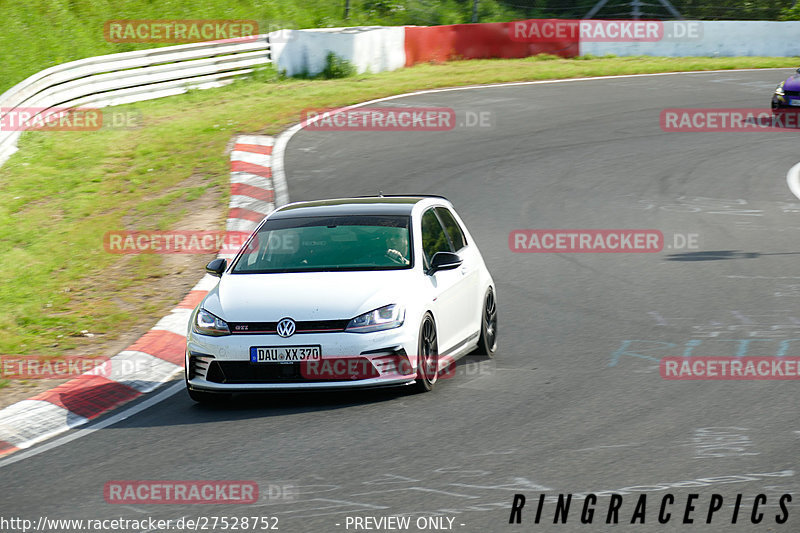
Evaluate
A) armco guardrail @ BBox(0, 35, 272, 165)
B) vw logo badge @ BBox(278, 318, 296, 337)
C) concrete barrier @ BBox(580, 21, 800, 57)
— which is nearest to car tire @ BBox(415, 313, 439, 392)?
vw logo badge @ BBox(278, 318, 296, 337)

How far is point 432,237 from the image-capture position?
31.5ft

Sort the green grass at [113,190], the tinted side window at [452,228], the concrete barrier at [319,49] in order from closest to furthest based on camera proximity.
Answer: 1. the tinted side window at [452,228]
2. the green grass at [113,190]
3. the concrete barrier at [319,49]

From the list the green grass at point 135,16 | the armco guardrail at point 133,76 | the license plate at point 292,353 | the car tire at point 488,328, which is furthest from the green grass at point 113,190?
the green grass at point 135,16

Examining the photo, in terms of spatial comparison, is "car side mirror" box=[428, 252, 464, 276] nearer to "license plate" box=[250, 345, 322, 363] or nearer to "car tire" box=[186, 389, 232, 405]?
"license plate" box=[250, 345, 322, 363]

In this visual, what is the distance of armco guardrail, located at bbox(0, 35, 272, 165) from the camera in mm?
20719

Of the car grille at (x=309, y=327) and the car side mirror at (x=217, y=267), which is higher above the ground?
the car side mirror at (x=217, y=267)

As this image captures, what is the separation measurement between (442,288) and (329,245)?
0.99 m

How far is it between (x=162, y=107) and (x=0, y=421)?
56.1 feet

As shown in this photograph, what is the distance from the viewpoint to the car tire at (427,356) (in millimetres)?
8422

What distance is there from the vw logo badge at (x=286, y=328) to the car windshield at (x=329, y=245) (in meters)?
0.84

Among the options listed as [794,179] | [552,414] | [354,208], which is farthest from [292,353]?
[794,179]

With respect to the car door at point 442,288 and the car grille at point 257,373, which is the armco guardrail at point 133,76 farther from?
the car grille at point 257,373

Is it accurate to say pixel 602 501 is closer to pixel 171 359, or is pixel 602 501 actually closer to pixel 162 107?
pixel 171 359

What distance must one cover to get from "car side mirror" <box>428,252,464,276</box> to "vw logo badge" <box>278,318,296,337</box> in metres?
1.37
